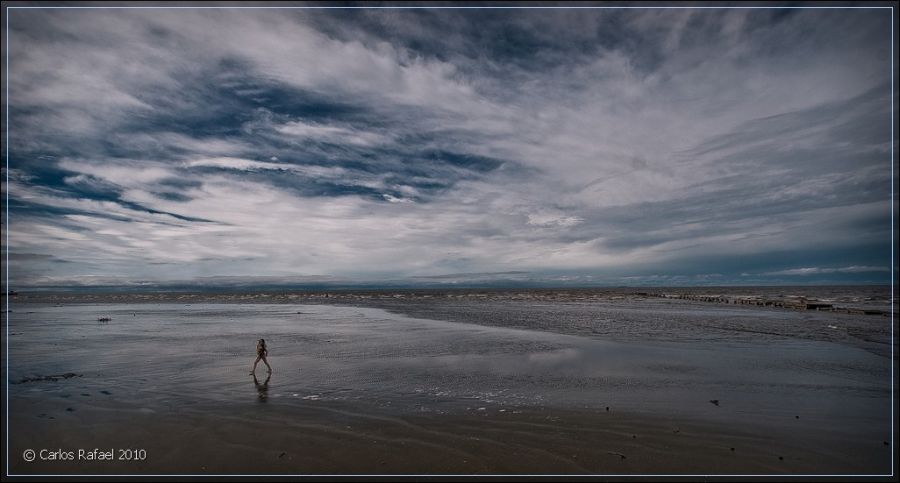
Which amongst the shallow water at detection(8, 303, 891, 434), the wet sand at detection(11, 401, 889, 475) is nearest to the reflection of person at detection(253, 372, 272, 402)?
the shallow water at detection(8, 303, 891, 434)

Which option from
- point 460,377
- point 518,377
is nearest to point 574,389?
point 518,377

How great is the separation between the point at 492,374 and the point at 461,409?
471 cm

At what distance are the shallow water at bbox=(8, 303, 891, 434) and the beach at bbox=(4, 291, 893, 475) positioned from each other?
0.34 feet

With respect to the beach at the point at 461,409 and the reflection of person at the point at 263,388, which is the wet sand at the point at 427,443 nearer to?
the beach at the point at 461,409

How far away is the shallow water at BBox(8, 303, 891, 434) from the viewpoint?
1217cm

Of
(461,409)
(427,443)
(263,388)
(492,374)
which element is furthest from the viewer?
(492,374)

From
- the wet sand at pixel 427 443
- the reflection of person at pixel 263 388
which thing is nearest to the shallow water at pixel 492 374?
the reflection of person at pixel 263 388

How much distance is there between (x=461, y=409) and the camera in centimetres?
1173

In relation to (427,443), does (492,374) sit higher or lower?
lower

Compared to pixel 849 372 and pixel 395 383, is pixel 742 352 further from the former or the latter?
pixel 395 383

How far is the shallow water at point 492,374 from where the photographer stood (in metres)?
12.2

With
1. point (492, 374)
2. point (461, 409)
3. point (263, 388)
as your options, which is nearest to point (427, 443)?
point (461, 409)

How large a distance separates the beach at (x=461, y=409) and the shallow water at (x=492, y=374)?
10cm

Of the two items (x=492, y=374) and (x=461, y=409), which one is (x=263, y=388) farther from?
(x=492, y=374)
